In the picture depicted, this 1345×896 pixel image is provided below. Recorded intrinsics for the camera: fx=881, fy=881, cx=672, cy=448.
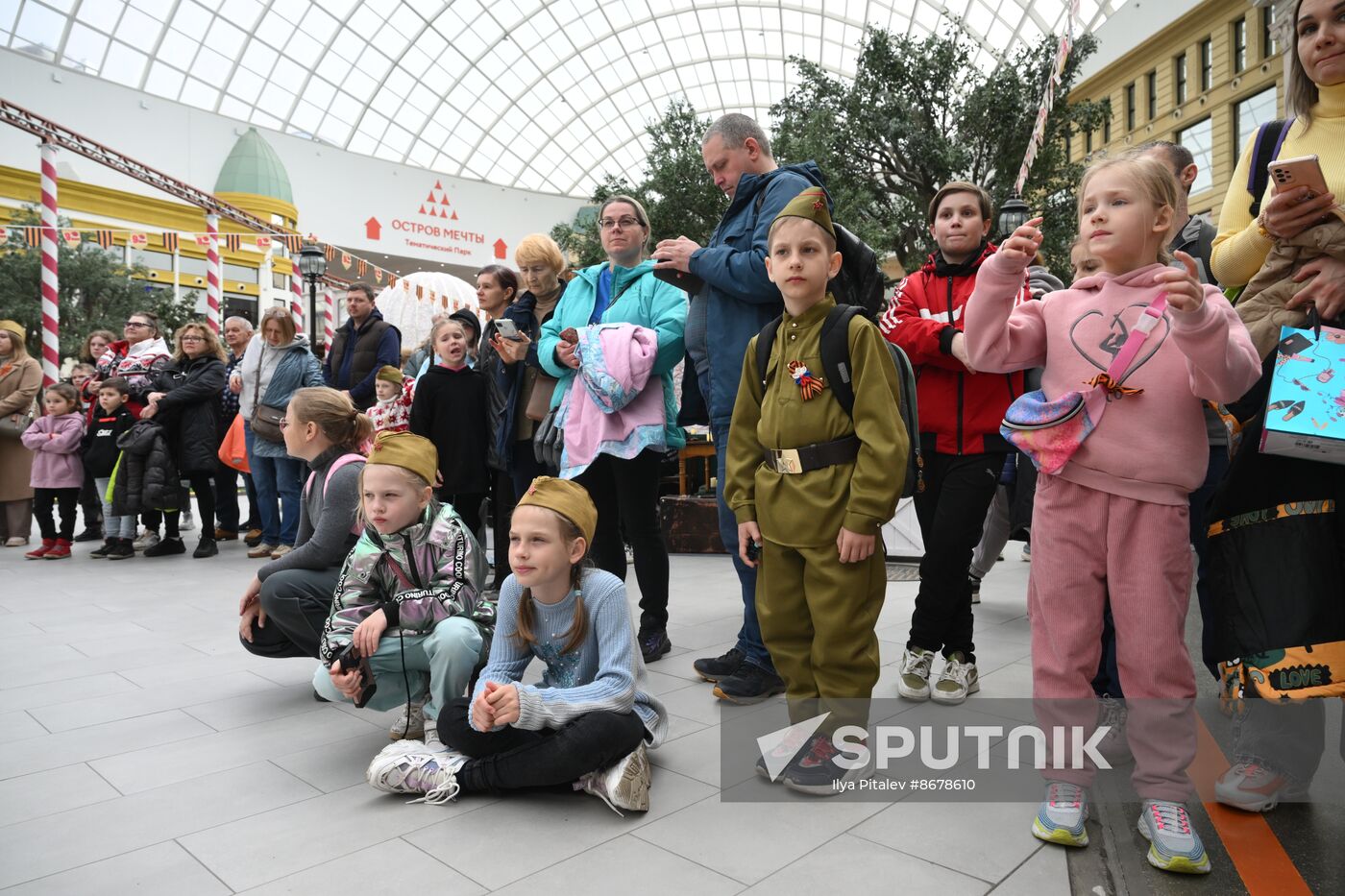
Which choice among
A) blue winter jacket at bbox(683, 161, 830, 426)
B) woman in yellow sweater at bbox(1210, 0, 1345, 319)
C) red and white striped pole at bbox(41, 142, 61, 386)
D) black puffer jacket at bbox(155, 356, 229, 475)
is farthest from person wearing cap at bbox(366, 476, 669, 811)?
red and white striped pole at bbox(41, 142, 61, 386)

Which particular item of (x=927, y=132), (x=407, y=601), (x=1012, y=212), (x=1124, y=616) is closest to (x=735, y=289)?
(x=407, y=601)

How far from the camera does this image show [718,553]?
7852mm

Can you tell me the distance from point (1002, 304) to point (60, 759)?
11.1 ft

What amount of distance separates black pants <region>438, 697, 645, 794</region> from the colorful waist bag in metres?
1.35

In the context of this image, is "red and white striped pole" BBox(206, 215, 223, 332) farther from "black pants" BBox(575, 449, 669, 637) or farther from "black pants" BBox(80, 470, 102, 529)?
"black pants" BBox(575, 449, 669, 637)

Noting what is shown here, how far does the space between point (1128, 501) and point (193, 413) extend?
25.8 ft

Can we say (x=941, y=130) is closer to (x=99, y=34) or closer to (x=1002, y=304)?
(x=1002, y=304)

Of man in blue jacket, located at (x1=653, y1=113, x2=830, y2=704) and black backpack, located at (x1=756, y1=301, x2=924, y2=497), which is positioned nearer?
black backpack, located at (x1=756, y1=301, x2=924, y2=497)

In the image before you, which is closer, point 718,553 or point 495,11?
point 718,553

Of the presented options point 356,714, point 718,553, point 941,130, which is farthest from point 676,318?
point 941,130

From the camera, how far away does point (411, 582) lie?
3078mm

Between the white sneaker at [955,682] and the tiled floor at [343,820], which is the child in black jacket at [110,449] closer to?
the tiled floor at [343,820]

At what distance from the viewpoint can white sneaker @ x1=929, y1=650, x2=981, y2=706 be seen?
335cm

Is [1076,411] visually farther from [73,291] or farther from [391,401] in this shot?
[73,291]
